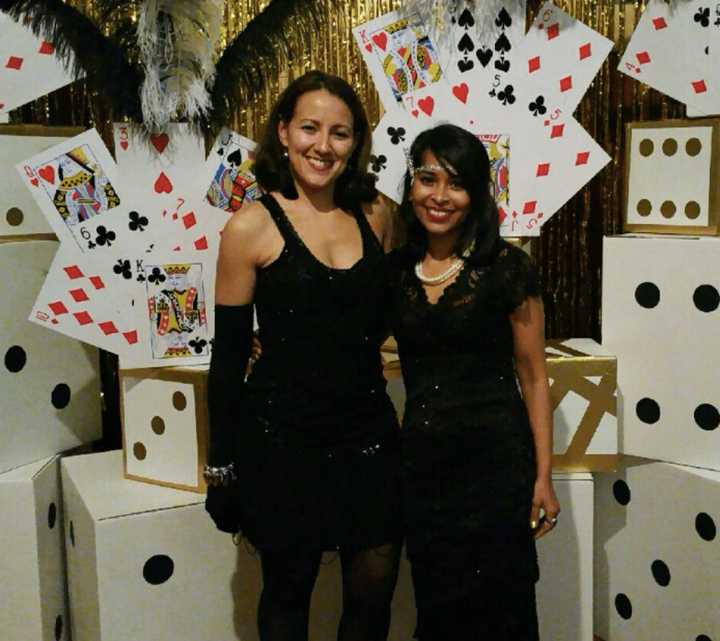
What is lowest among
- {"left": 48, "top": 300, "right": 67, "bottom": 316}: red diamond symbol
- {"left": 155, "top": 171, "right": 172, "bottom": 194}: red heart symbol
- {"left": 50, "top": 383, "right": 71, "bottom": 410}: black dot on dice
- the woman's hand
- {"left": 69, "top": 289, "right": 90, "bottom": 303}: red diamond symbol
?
the woman's hand

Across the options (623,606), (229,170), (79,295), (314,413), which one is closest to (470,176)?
(314,413)

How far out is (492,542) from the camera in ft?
5.94

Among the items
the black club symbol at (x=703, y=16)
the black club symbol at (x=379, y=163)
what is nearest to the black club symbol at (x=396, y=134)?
the black club symbol at (x=379, y=163)

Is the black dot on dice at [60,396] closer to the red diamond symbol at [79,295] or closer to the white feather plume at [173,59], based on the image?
the red diamond symbol at [79,295]

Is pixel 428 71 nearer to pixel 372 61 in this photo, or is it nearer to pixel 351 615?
pixel 372 61

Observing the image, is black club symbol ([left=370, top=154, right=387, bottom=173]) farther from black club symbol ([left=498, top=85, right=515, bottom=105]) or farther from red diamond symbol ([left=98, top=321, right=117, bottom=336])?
red diamond symbol ([left=98, top=321, right=117, bottom=336])

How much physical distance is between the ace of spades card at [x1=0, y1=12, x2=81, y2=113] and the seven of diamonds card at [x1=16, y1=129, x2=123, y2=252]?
0.70 ft

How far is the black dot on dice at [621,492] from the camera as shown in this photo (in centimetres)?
262

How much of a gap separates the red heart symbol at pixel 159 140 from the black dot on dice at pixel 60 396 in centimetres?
80

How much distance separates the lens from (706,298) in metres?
2.34

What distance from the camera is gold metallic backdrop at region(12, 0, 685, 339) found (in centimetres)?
294

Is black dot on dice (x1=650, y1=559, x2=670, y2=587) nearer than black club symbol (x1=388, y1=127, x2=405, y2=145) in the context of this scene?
No

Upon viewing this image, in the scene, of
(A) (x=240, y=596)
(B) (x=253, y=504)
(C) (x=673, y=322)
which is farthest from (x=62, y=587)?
(C) (x=673, y=322)

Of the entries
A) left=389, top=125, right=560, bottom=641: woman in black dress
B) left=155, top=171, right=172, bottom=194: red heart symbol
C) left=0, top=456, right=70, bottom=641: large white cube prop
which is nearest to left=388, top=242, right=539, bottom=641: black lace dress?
left=389, top=125, right=560, bottom=641: woman in black dress
